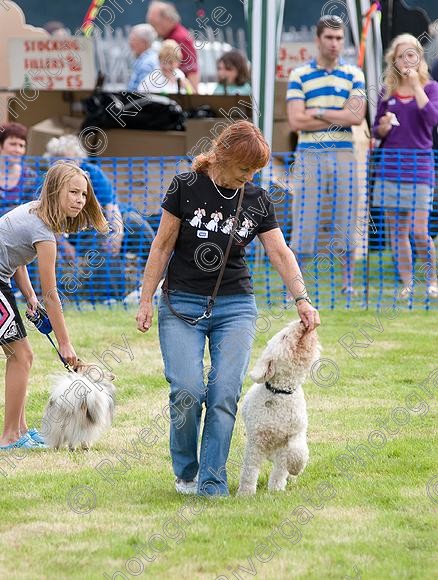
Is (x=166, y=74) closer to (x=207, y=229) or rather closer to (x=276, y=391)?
(x=207, y=229)

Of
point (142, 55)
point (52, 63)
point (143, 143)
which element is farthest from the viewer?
point (142, 55)

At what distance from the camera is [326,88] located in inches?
410

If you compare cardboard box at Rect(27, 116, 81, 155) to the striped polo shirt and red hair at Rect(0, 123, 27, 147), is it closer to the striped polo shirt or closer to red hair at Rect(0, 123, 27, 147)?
red hair at Rect(0, 123, 27, 147)

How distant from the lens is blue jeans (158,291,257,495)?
5.04 metres

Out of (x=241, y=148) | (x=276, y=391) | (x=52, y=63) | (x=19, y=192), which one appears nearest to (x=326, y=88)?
(x=19, y=192)

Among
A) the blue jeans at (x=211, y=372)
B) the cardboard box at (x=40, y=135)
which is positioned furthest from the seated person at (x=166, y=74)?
the blue jeans at (x=211, y=372)

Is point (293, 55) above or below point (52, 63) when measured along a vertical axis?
above

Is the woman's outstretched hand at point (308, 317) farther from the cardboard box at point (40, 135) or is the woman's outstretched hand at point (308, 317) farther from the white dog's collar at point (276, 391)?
the cardboard box at point (40, 135)

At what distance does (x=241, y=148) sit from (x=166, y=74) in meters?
8.27

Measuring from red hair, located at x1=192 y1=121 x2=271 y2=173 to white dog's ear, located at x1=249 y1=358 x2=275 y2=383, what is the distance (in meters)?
0.89

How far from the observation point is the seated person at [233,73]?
42.8 feet

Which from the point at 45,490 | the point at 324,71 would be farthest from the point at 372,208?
the point at 45,490

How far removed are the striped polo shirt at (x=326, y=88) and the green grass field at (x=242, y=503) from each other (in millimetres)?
3227

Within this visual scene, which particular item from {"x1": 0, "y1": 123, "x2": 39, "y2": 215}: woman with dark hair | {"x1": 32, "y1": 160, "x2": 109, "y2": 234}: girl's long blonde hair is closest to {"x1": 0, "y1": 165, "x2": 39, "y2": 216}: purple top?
{"x1": 0, "y1": 123, "x2": 39, "y2": 215}: woman with dark hair
